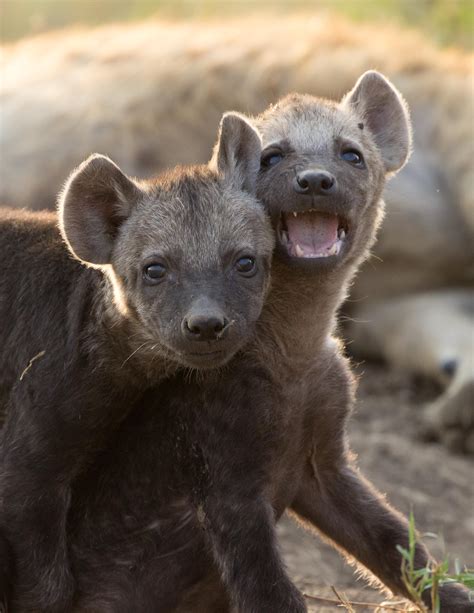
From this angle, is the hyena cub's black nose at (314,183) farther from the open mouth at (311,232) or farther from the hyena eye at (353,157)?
the hyena eye at (353,157)

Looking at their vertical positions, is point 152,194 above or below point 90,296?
above

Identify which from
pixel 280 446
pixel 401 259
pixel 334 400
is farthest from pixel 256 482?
pixel 401 259

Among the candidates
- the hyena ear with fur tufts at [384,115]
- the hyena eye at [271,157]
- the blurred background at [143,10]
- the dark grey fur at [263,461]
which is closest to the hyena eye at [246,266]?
the dark grey fur at [263,461]

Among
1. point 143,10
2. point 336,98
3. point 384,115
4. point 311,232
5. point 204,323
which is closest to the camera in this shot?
point 204,323

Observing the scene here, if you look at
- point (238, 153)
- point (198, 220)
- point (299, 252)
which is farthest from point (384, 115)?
point (198, 220)

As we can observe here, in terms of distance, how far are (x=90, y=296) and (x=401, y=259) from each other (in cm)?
395

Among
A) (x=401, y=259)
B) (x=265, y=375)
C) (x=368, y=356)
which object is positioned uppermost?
(x=265, y=375)

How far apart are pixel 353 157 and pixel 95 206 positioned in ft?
2.86

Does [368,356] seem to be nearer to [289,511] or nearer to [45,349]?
[289,511]

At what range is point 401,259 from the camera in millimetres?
8164

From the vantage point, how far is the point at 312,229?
428 cm

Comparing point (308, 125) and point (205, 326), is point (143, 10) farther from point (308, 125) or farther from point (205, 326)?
point (205, 326)

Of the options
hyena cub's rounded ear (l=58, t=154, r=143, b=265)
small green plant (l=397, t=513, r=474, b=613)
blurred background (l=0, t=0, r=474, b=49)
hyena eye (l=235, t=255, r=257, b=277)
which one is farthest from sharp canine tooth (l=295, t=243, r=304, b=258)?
blurred background (l=0, t=0, r=474, b=49)

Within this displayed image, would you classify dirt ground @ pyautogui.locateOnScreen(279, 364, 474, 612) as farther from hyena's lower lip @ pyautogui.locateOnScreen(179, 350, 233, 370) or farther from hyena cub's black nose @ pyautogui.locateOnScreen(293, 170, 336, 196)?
hyena cub's black nose @ pyautogui.locateOnScreen(293, 170, 336, 196)
